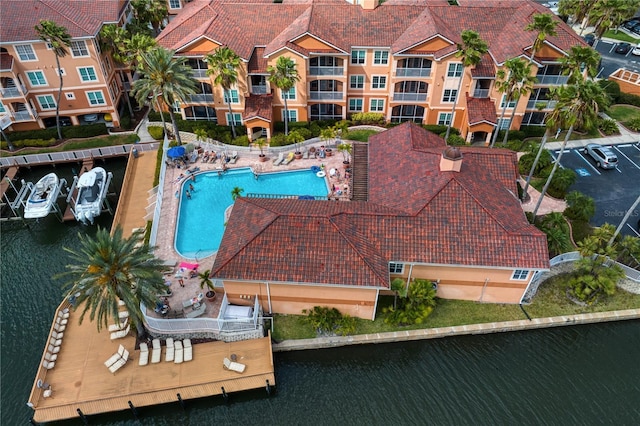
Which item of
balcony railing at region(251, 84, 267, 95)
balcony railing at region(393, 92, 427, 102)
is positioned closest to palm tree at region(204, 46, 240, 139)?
balcony railing at region(251, 84, 267, 95)

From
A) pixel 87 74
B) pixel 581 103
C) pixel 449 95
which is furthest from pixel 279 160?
pixel 581 103

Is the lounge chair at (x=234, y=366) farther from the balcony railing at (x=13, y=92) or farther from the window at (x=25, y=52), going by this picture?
the window at (x=25, y=52)

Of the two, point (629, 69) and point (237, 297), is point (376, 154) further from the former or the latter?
point (629, 69)

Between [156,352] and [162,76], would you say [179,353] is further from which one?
[162,76]

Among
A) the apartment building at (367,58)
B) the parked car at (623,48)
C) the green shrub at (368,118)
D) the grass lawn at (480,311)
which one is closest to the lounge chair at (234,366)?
the grass lawn at (480,311)

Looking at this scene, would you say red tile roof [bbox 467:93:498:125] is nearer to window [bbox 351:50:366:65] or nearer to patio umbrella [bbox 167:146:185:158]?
window [bbox 351:50:366:65]
